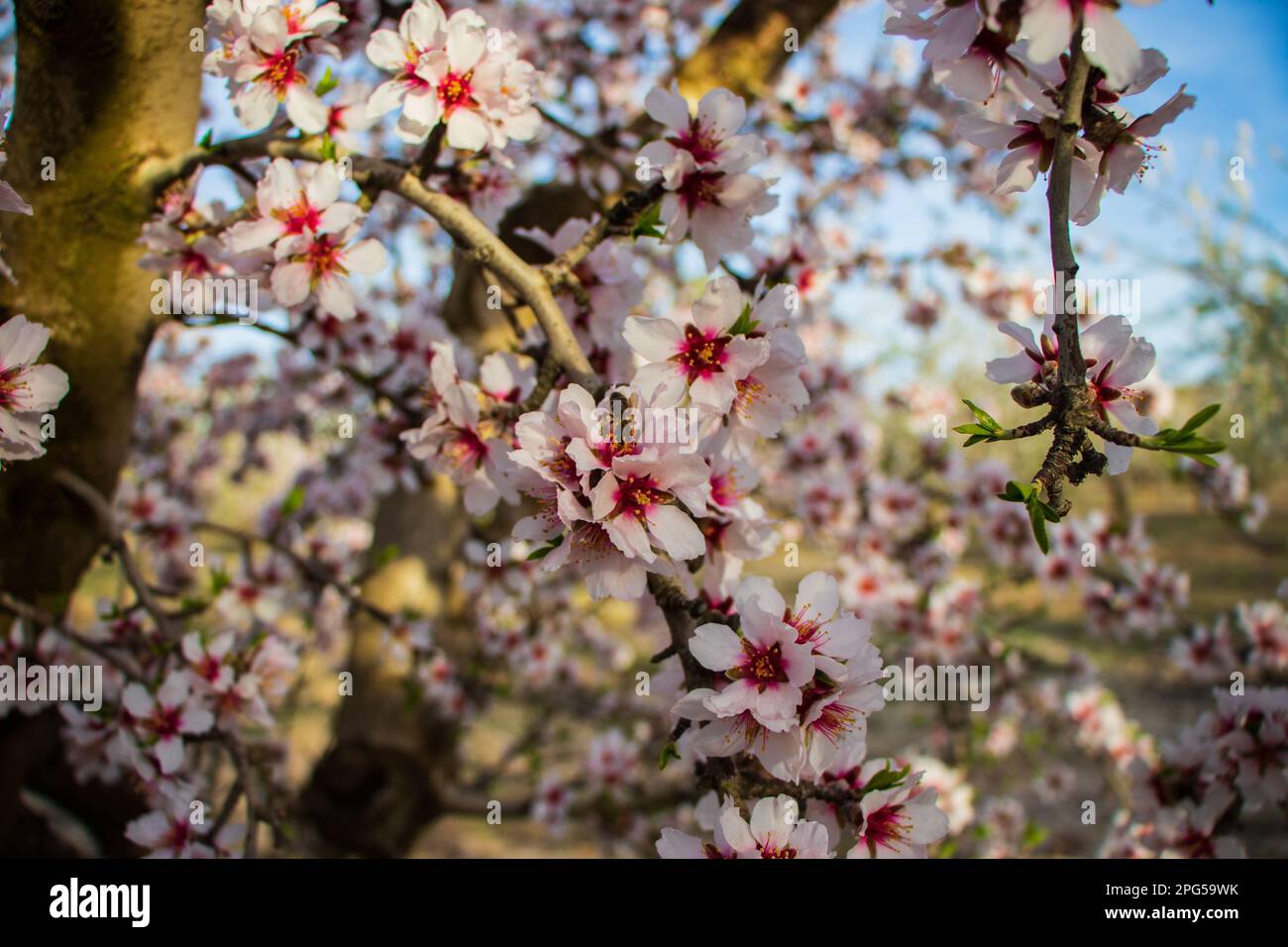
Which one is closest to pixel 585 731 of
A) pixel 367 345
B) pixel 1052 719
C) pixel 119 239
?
pixel 1052 719

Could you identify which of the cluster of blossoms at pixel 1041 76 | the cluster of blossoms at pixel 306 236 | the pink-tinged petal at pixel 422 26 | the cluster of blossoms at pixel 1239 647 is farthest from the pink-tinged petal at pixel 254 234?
the cluster of blossoms at pixel 1239 647

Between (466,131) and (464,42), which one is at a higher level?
(464,42)

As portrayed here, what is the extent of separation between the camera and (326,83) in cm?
159

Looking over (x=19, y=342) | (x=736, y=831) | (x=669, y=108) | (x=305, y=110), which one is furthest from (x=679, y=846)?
(x=305, y=110)

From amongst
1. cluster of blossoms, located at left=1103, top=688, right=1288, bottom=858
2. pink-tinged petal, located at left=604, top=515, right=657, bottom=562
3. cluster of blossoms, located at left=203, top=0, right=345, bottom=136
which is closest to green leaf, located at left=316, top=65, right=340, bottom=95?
cluster of blossoms, located at left=203, top=0, right=345, bottom=136

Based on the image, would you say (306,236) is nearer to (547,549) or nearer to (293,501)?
(547,549)

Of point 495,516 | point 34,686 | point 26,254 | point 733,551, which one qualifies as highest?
point 26,254

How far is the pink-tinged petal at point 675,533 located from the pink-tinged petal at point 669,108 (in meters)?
0.73

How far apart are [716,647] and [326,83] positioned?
4.32 feet

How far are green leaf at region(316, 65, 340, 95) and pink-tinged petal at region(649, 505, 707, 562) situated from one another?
1.12 meters

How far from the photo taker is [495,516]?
4.37 m
